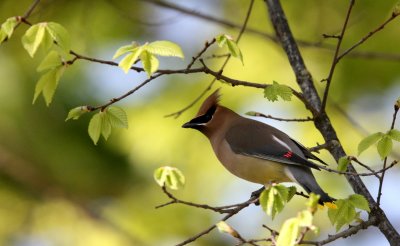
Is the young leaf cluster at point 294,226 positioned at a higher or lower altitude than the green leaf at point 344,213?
lower

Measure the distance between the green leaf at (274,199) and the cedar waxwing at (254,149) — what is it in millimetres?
957

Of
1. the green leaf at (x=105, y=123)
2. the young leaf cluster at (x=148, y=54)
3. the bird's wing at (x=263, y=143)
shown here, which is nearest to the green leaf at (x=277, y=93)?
the young leaf cluster at (x=148, y=54)

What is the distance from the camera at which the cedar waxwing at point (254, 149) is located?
3.73 metres

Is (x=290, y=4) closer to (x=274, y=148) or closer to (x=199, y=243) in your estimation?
(x=199, y=243)

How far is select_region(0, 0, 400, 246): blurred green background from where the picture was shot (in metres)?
6.72

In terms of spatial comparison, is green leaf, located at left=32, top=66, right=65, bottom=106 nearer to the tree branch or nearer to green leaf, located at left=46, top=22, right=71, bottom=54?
green leaf, located at left=46, top=22, right=71, bottom=54

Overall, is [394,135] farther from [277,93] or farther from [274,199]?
[274,199]

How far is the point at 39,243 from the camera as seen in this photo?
8.19m

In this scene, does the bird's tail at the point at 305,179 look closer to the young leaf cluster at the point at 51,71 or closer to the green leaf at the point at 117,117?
the green leaf at the point at 117,117

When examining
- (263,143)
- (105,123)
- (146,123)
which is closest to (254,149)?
(263,143)

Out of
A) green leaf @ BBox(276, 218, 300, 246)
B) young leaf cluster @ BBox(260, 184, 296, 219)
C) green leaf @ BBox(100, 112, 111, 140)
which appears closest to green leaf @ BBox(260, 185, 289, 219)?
young leaf cluster @ BBox(260, 184, 296, 219)

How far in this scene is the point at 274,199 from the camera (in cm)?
257

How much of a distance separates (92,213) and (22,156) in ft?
2.90

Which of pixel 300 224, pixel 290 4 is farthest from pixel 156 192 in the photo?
pixel 300 224
